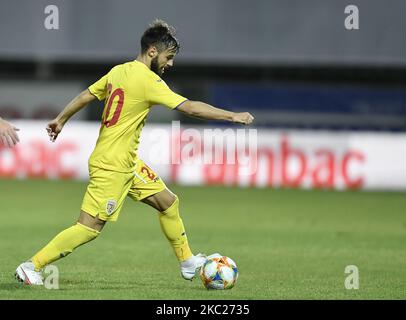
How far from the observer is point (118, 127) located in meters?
9.88

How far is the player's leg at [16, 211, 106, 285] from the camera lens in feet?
31.8

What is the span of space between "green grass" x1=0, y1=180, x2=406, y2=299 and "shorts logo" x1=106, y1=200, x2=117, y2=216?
0.73 meters

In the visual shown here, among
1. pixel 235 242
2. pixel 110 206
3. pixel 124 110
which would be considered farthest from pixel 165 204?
pixel 235 242

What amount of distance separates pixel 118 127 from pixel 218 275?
1676 millimetres

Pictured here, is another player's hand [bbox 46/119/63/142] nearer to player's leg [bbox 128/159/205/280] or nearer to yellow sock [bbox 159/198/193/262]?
player's leg [bbox 128/159/205/280]

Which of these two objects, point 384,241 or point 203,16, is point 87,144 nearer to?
A: point 203,16

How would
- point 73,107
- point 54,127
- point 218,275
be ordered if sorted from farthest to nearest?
point 54,127 < point 73,107 < point 218,275

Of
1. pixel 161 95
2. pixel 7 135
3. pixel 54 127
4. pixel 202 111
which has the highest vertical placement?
pixel 161 95

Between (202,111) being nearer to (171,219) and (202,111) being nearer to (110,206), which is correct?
(110,206)

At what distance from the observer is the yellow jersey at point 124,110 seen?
9.79m

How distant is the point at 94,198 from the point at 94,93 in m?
1.05

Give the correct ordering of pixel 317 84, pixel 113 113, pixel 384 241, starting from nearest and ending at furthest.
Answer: pixel 113 113
pixel 384 241
pixel 317 84
